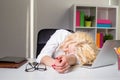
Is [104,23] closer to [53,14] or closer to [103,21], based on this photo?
[103,21]

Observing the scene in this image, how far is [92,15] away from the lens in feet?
11.2

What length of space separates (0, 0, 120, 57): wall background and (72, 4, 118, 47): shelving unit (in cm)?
27

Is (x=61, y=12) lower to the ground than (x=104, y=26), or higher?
higher

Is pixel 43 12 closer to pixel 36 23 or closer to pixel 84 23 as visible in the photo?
pixel 36 23

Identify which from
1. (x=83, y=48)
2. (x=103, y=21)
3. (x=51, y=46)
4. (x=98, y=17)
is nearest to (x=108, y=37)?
(x=103, y=21)

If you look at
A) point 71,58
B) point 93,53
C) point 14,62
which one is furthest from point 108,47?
point 14,62

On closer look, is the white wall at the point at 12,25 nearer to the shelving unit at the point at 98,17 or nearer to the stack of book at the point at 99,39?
the shelving unit at the point at 98,17

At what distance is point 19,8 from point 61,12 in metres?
0.75

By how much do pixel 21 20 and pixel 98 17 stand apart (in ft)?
4.68

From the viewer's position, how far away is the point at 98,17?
3584 millimetres

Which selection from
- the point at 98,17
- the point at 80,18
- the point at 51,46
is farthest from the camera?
the point at 98,17

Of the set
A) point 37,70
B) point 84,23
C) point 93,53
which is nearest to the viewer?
point 37,70

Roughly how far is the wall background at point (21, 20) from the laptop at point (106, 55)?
7.16ft

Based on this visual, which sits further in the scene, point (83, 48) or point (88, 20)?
point (88, 20)
